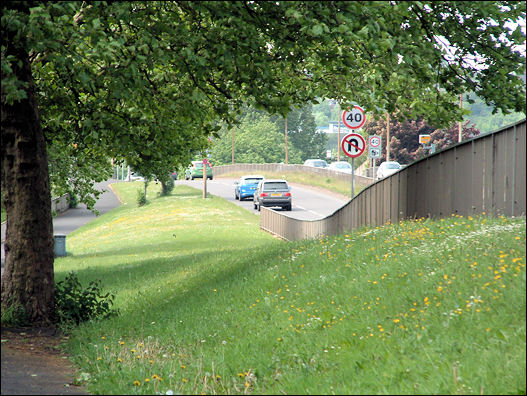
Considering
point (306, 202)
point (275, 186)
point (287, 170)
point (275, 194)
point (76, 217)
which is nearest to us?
point (275, 194)

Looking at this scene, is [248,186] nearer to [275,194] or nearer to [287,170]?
[275,194]

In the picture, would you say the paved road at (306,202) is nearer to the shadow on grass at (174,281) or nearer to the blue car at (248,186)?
the blue car at (248,186)

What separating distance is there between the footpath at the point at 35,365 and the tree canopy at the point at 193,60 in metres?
0.86

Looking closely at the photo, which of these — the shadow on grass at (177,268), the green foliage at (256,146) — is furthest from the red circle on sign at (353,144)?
the green foliage at (256,146)

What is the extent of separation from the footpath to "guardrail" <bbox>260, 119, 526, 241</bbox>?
652 centimetres

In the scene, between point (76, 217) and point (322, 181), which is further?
point (322, 181)

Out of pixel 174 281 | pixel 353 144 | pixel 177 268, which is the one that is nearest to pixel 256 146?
pixel 353 144

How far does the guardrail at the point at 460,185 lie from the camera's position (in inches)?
421

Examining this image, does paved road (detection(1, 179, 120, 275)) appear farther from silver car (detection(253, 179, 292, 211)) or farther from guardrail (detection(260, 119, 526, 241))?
guardrail (detection(260, 119, 526, 241))

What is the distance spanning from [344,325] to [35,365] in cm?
344

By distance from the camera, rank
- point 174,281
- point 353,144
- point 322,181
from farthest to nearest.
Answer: point 322,181
point 353,144
point 174,281

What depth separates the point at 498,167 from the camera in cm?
1118

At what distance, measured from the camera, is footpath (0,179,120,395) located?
22.1 feet

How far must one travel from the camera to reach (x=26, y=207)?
433 inches
